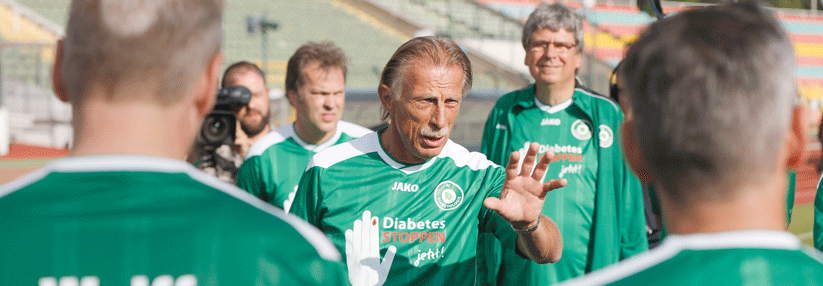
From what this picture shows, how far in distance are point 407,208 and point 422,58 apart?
594mm

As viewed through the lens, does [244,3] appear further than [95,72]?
Yes

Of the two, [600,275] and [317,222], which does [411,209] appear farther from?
[600,275]

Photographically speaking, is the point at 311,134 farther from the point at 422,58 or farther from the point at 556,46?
the point at 556,46

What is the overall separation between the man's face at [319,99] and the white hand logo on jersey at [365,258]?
1.60 metres

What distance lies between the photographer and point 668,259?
3.65 ft

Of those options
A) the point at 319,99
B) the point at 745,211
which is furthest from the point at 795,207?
the point at 745,211

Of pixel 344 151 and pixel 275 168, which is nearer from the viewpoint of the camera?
pixel 344 151

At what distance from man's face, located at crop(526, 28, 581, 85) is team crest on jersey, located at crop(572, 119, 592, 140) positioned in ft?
0.98

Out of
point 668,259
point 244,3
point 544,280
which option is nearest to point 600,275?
point 668,259

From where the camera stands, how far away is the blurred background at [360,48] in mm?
12807

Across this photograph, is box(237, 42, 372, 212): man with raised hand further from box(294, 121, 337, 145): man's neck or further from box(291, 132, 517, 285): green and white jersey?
box(291, 132, 517, 285): green and white jersey

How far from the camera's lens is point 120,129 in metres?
1.17

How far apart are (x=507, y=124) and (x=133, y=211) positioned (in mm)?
3445

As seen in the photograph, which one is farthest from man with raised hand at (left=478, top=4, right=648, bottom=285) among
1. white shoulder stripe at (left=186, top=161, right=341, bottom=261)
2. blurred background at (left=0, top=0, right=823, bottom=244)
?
blurred background at (left=0, top=0, right=823, bottom=244)
